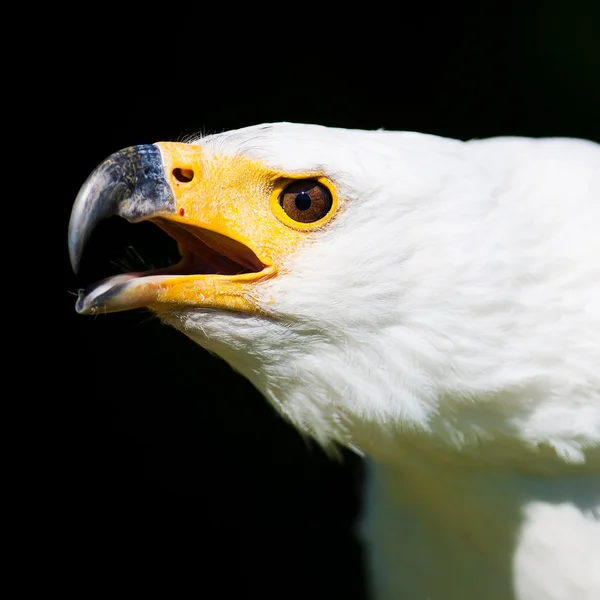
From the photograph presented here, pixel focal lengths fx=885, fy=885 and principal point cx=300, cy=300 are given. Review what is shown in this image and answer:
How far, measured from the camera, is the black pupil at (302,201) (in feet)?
6.01

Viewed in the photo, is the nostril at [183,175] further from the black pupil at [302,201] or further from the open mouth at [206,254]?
the black pupil at [302,201]

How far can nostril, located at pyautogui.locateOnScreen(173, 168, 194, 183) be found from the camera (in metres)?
1.95

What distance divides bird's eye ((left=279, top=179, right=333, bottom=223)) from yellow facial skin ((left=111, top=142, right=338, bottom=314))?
12 mm

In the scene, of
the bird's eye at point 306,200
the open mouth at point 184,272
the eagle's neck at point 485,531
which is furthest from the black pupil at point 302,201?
the eagle's neck at point 485,531

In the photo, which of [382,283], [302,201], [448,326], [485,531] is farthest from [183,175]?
[485,531]

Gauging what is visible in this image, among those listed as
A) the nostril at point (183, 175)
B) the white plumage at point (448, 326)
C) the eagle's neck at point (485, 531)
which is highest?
the nostril at point (183, 175)

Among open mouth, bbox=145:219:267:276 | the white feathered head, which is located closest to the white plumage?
the white feathered head

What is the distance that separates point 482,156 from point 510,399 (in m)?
0.57

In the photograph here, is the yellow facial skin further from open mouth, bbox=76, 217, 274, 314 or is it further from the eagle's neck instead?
the eagle's neck

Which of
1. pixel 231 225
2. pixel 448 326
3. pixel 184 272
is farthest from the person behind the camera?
pixel 184 272

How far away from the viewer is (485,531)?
2.11m

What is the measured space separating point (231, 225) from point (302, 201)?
17 centimetres

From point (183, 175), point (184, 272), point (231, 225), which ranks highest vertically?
point (183, 175)

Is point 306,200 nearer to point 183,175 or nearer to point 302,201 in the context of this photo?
point 302,201
